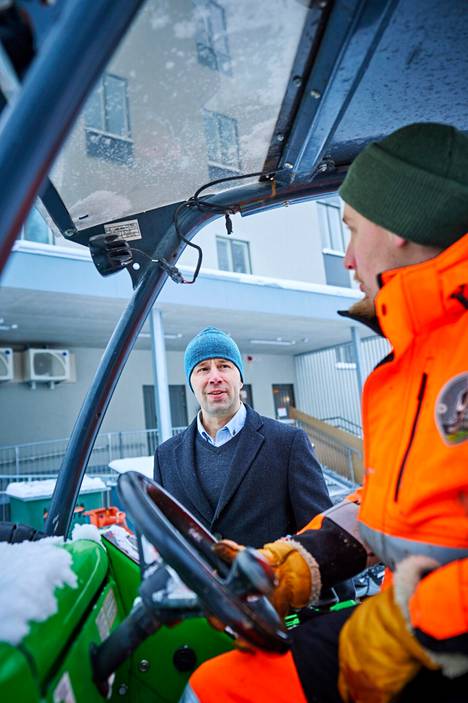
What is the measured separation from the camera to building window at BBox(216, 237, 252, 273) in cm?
1423

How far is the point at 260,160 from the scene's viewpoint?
189 cm

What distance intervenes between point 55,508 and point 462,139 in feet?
6.31

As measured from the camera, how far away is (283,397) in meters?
17.6

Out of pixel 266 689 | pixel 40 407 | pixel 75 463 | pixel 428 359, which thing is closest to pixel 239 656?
pixel 266 689

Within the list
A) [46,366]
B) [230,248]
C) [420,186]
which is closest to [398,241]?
[420,186]

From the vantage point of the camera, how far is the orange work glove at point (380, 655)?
980 millimetres

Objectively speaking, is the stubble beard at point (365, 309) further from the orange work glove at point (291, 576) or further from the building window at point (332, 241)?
the building window at point (332, 241)

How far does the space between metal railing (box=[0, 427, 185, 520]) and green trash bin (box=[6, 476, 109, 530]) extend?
3.29 meters

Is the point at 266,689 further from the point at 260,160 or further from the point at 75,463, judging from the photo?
the point at 260,160

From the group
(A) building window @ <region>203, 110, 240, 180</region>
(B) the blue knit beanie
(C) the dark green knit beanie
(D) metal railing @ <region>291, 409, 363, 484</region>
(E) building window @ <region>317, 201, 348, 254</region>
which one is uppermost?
(E) building window @ <region>317, 201, 348, 254</region>

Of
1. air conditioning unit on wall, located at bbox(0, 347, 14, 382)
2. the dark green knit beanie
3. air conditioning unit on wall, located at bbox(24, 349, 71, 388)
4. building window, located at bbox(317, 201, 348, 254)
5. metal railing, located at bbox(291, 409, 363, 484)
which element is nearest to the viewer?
the dark green knit beanie

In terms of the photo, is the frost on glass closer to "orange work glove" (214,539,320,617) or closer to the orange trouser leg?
"orange work glove" (214,539,320,617)

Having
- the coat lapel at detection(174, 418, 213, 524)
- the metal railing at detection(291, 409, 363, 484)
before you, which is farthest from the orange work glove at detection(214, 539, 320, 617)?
the metal railing at detection(291, 409, 363, 484)

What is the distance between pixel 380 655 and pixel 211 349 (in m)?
1.97
